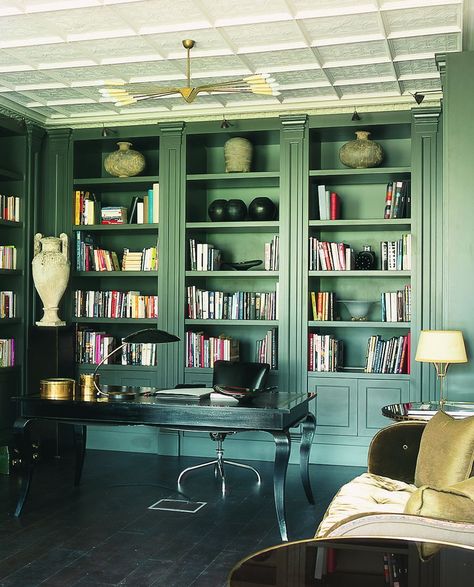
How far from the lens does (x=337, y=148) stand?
22.6ft

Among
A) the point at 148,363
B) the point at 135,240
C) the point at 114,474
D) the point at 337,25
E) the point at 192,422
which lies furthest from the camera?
the point at 135,240

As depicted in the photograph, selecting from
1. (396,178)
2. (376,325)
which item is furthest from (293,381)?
(396,178)

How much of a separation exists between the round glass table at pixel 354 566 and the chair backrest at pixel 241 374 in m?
3.38

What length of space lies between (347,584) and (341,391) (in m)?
4.47

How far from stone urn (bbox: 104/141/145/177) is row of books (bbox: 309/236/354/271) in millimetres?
1686

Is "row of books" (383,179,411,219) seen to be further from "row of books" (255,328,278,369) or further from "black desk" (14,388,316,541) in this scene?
"black desk" (14,388,316,541)

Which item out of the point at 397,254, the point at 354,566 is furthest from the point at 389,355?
the point at 354,566

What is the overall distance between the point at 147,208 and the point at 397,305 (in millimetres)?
2386

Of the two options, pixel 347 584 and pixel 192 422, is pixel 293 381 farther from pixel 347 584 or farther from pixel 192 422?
pixel 347 584

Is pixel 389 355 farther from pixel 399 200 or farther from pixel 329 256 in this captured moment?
pixel 399 200

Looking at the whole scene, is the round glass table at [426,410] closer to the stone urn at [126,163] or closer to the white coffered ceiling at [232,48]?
the white coffered ceiling at [232,48]

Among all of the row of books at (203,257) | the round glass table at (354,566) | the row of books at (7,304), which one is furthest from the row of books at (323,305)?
the round glass table at (354,566)

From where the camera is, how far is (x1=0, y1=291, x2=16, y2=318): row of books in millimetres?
6594

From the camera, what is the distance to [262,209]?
6602 millimetres
